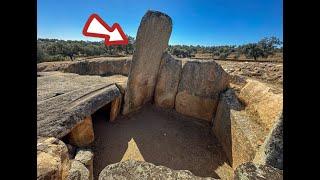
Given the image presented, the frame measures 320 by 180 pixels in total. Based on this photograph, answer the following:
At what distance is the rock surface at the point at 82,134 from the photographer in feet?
14.5

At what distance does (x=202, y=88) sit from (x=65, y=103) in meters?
3.81

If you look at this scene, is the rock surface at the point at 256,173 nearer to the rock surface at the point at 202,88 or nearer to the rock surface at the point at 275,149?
the rock surface at the point at 275,149

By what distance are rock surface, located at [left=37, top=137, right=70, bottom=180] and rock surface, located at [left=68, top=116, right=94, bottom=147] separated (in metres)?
1.26

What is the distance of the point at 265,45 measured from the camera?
98.0ft

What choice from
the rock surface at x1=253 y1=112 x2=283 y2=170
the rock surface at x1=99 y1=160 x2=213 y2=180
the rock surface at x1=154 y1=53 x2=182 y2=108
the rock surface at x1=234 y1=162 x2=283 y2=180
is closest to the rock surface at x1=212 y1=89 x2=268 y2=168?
the rock surface at x1=253 y1=112 x2=283 y2=170

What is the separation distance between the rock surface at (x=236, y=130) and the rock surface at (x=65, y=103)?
115 inches

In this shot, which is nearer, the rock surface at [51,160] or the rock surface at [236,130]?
the rock surface at [51,160]

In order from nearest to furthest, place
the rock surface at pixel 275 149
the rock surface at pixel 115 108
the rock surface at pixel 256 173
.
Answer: the rock surface at pixel 256 173
the rock surface at pixel 275 149
the rock surface at pixel 115 108

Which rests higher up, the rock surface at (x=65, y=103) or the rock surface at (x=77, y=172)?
the rock surface at (x=65, y=103)

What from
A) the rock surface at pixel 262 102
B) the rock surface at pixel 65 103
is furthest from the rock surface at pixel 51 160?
the rock surface at pixel 262 102

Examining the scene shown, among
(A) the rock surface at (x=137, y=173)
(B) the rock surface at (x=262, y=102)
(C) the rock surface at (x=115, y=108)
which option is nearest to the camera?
(A) the rock surface at (x=137, y=173)
